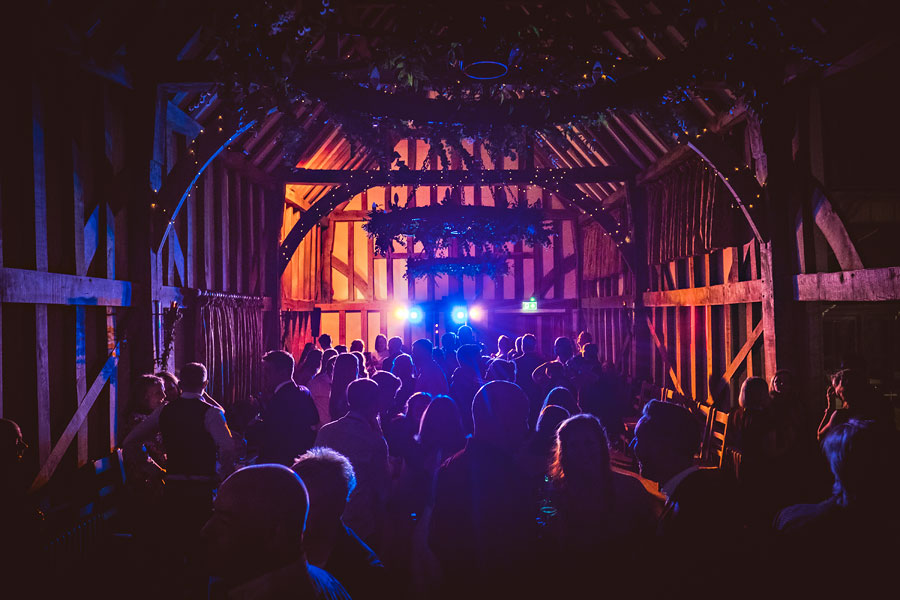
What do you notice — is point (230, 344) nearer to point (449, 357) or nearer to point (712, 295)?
point (449, 357)

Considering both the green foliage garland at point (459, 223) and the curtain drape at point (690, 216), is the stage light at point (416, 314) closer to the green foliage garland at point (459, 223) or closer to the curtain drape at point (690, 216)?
the curtain drape at point (690, 216)

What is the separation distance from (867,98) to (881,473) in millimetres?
6247

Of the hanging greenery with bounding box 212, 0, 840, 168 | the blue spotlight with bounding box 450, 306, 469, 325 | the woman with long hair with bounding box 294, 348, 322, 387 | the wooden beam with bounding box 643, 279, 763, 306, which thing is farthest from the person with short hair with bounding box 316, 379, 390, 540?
the blue spotlight with bounding box 450, 306, 469, 325

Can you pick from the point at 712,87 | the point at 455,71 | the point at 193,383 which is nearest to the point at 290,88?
the point at 455,71

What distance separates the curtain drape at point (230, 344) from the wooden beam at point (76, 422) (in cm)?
207

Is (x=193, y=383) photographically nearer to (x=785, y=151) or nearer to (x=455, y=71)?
(x=455, y=71)

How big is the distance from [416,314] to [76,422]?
518 inches

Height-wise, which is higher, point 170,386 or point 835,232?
point 835,232

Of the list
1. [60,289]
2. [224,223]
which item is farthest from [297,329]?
[60,289]

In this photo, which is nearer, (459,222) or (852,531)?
(852,531)

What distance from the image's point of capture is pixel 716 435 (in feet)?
26.5

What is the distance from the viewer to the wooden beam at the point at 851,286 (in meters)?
4.62

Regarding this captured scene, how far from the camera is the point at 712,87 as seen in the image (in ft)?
20.8

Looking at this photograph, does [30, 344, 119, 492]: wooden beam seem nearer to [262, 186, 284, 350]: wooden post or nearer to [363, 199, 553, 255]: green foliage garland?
[363, 199, 553, 255]: green foliage garland
